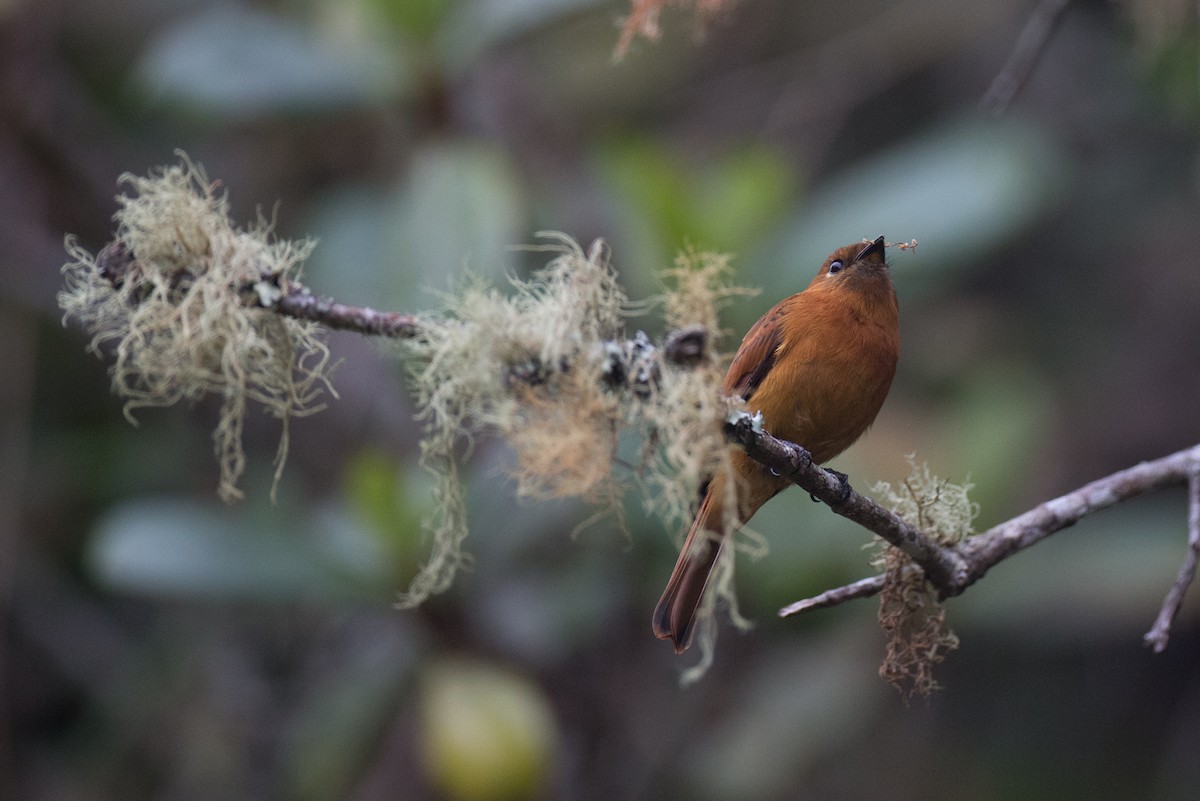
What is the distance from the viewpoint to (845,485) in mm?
1990

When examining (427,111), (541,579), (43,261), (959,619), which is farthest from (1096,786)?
(43,261)

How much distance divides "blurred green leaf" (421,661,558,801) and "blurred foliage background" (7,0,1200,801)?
12mm

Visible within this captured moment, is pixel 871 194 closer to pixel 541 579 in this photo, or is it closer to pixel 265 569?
pixel 541 579

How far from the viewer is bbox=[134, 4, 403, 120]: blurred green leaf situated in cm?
408

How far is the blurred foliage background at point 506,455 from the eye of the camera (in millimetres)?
3939

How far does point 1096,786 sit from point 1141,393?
167 centimetres

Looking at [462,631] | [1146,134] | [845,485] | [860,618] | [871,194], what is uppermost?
[1146,134]

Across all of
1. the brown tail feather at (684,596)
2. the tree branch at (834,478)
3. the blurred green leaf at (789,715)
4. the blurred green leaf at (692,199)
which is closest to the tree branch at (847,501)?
the tree branch at (834,478)

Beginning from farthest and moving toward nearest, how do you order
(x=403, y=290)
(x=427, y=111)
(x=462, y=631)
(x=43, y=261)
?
(x=43, y=261), (x=427, y=111), (x=462, y=631), (x=403, y=290)

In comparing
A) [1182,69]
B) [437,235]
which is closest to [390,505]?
[437,235]

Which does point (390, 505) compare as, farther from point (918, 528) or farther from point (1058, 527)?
point (1058, 527)

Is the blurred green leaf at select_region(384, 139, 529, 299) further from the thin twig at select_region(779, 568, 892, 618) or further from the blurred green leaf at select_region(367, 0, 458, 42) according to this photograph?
the thin twig at select_region(779, 568, 892, 618)

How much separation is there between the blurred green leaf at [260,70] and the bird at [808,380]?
Result: 2.02m

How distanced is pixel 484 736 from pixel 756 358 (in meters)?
1.42
